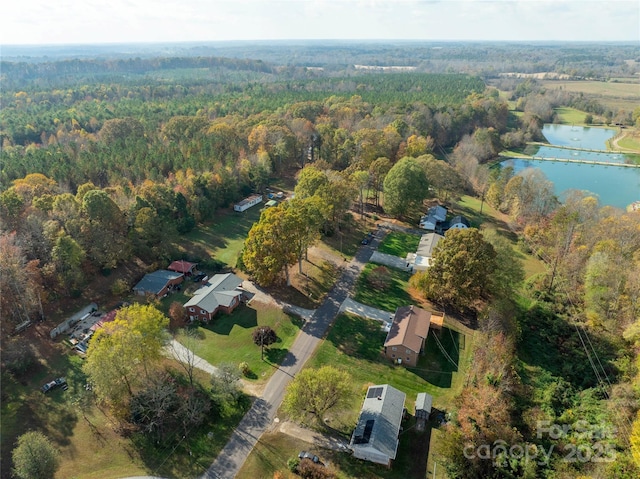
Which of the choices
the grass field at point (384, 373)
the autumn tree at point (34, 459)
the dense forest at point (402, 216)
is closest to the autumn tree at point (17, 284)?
the dense forest at point (402, 216)

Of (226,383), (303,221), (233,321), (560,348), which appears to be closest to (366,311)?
(303,221)

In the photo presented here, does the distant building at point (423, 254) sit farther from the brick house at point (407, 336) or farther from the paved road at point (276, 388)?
the brick house at point (407, 336)

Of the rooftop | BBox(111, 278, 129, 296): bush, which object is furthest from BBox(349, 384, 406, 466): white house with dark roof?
BBox(111, 278, 129, 296): bush

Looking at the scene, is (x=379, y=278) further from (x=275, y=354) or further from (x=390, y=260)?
(x=275, y=354)

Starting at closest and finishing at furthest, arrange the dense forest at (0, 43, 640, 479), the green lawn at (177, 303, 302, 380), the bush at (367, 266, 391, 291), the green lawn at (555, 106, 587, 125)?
the dense forest at (0, 43, 640, 479) < the green lawn at (177, 303, 302, 380) < the bush at (367, 266, 391, 291) < the green lawn at (555, 106, 587, 125)

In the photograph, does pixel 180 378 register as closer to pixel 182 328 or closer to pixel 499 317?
pixel 182 328

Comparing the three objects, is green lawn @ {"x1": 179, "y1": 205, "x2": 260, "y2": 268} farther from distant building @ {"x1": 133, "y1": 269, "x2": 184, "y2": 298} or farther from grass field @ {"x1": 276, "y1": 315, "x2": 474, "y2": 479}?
grass field @ {"x1": 276, "y1": 315, "x2": 474, "y2": 479}
